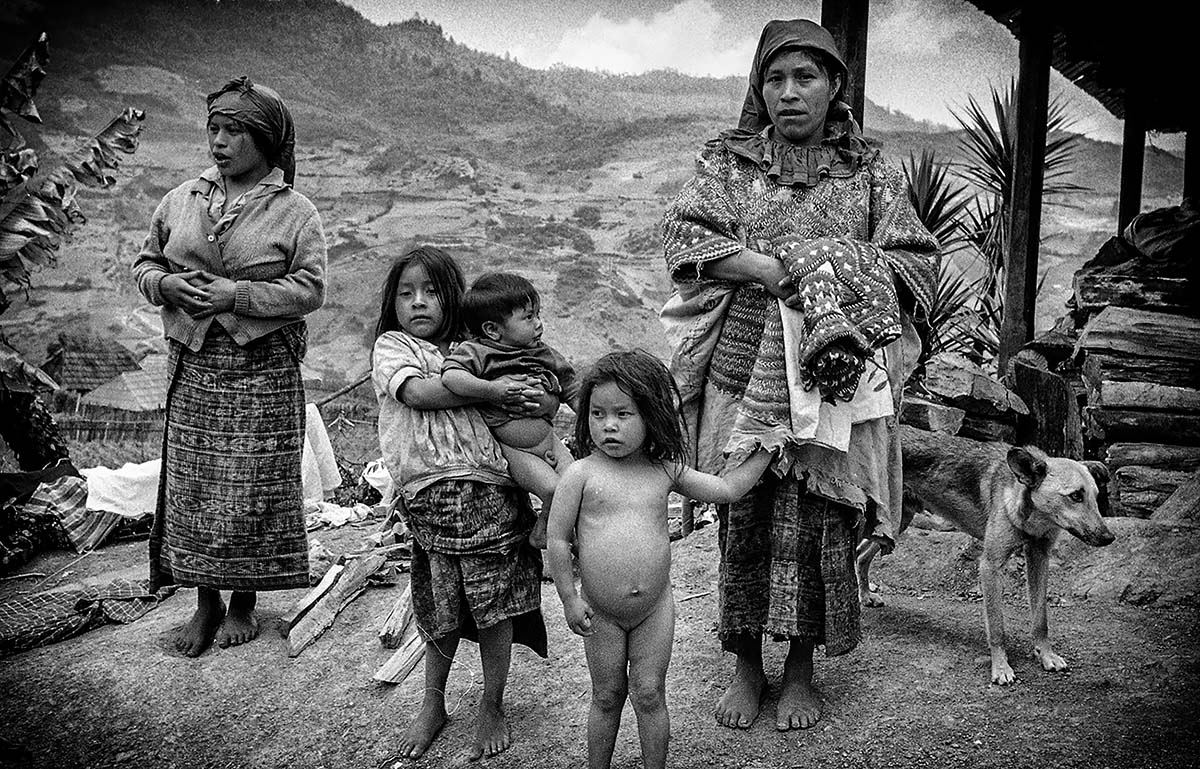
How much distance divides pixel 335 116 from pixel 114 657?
10560 millimetres

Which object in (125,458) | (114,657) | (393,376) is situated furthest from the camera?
(125,458)

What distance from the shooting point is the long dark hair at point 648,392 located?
83.5 inches

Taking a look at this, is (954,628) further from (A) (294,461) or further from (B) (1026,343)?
(B) (1026,343)

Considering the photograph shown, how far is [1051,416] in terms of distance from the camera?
17.4 ft

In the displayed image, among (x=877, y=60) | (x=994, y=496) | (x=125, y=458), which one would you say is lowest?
(x=125, y=458)

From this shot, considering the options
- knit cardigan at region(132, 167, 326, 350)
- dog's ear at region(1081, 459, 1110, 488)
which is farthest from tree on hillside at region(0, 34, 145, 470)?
dog's ear at region(1081, 459, 1110, 488)

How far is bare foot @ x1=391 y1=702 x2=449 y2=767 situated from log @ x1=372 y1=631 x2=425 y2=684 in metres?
0.42

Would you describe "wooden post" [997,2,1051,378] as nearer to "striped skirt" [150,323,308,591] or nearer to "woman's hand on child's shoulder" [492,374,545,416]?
"woman's hand on child's shoulder" [492,374,545,416]

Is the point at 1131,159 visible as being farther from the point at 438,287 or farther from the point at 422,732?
the point at 422,732

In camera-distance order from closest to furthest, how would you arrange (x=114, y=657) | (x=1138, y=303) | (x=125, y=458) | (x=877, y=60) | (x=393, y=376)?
(x=393, y=376)
(x=114, y=657)
(x=1138, y=303)
(x=125, y=458)
(x=877, y=60)

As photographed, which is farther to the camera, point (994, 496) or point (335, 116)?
point (335, 116)

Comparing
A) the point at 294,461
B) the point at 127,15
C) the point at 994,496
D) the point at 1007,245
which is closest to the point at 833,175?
the point at 994,496

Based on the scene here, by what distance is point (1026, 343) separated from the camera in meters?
6.15

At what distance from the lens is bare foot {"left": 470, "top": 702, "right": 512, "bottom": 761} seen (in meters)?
2.54
